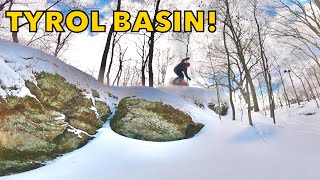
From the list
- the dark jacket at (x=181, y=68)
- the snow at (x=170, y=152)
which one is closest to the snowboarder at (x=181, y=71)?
the dark jacket at (x=181, y=68)

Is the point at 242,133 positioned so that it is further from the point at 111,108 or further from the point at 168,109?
the point at 111,108

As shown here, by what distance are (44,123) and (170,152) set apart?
3.95m

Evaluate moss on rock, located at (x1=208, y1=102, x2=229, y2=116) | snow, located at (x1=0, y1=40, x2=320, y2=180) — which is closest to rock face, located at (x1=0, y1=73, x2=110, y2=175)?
snow, located at (x1=0, y1=40, x2=320, y2=180)

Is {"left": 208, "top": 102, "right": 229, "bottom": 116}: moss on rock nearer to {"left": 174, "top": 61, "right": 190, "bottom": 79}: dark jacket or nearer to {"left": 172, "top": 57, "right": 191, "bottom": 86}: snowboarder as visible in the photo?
{"left": 172, "top": 57, "right": 191, "bottom": 86}: snowboarder

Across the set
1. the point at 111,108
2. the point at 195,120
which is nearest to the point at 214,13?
the point at 195,120

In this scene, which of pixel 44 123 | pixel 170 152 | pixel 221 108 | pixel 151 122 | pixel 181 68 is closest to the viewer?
pixel 44 123

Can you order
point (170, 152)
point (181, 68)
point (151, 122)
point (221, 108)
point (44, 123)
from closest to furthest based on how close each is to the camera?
point (44, 123) < point (170, 152) < point (151, 122) < point (181, 68) < point (221, 108)

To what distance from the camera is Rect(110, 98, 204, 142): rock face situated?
9.90 meters

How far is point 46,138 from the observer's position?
7.80 m

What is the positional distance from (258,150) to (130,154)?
4.13 meters

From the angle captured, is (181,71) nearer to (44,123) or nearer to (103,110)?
(103,110)

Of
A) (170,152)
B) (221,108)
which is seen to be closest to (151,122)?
(170,152)

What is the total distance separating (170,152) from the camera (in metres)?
8.68

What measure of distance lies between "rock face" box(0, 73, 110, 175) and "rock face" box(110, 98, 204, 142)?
826mm
